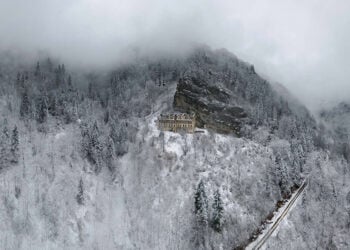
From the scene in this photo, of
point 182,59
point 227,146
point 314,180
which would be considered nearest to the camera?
point 314,180

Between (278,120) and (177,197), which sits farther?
(278,120)

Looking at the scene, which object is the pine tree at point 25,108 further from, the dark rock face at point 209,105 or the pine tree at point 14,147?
the dark rock face at point 209,105

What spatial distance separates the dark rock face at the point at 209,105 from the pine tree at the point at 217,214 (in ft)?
118

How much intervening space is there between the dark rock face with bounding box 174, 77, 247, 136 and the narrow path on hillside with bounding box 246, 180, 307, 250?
97.9 feet

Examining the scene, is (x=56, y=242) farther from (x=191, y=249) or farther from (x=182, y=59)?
(x=182, y=59)

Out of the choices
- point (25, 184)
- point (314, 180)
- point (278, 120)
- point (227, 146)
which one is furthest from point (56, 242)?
point (278, 120)

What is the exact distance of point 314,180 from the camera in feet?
457

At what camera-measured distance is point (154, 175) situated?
13962 centimetres

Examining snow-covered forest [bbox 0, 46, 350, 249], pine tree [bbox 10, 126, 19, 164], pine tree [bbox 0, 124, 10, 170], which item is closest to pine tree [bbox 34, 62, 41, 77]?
snow-covered forest [bbox 0, 46, 350, 249]

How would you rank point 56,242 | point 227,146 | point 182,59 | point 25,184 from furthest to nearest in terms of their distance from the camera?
1. point 182,59
2. point 227,146
3. point 25,184
4. point 56,242

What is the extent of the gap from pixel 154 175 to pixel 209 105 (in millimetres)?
34231

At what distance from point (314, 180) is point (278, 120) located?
41.7 meters

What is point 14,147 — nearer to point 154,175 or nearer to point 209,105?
point 154,175

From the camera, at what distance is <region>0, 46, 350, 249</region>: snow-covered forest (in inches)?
4889
